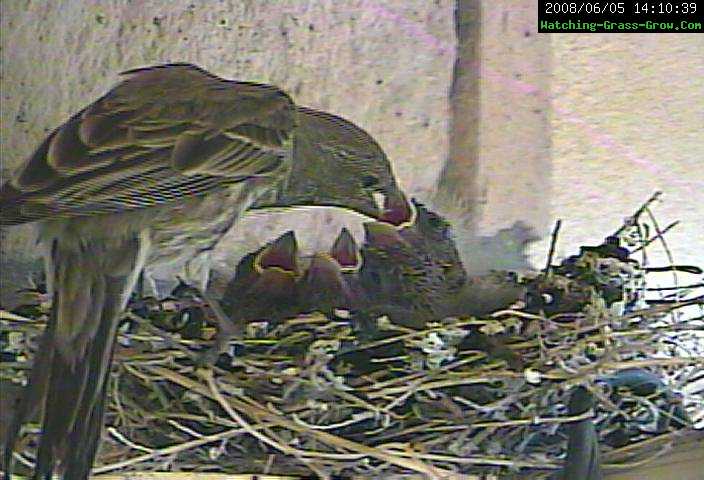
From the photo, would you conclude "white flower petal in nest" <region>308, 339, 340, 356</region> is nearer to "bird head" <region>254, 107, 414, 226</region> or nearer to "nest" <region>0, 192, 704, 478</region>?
"nest" <region>0, 192, 704, 478</region>

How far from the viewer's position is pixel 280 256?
3.27 feet

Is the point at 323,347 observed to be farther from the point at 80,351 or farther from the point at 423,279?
the point at 80,351

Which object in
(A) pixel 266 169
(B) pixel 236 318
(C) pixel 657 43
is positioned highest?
(C) pixel 657 43

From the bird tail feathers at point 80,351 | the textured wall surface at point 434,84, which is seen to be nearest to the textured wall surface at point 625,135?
the textured wall surface at point 434,84

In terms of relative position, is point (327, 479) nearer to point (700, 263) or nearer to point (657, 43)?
point (700, 263)

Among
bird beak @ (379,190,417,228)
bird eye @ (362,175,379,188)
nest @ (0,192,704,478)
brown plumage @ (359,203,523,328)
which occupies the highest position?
bird eye @ (362,175,379,188)

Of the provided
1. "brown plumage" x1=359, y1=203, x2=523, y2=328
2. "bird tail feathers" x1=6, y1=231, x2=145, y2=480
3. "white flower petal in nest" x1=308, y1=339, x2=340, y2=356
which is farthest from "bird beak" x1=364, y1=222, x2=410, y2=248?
"bird tail feathers" x1=6, y1=231, x2=145, y2=480

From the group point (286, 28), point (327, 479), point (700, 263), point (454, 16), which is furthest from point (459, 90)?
point (327, 479)

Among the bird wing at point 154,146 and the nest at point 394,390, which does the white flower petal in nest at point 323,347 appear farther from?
the bird wing at point 154,146

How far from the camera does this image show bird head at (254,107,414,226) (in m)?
1.00

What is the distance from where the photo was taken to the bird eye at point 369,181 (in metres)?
1.01

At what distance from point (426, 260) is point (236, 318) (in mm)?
188

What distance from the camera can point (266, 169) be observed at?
99 centimetres

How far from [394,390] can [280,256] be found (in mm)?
166
